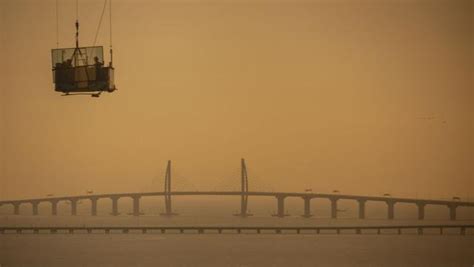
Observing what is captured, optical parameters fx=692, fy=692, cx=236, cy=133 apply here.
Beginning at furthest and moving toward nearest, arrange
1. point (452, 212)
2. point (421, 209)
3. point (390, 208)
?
point (390, 208) → point (421, 209) → point (452, 212)

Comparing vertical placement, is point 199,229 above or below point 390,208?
below

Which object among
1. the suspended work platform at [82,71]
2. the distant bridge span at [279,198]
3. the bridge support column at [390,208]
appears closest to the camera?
the suspended work platform at [82,71]

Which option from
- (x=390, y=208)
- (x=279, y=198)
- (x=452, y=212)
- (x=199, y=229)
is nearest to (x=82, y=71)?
(x=199, y=229)

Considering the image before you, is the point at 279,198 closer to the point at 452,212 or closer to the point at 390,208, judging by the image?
the point at 390,208

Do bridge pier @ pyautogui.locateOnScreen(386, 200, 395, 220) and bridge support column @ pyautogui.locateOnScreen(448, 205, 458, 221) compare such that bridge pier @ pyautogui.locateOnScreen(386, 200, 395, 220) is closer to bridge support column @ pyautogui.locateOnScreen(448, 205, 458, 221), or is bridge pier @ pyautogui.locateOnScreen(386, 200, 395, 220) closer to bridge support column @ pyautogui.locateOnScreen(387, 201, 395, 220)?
bridge support column @ pyautogui.locateOnScreen(387, 201, 395, 220)

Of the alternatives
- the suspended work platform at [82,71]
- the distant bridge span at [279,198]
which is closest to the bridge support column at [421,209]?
the distant bridge span at [279,198]

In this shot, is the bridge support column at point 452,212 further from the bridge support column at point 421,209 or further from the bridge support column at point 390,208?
the bridge support column at point 390,208

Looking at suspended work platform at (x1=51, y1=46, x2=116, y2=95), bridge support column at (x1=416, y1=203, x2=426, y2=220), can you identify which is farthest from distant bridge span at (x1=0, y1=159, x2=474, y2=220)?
suspended work platform at (x1=51, y1=46, x2=116, y2=95)

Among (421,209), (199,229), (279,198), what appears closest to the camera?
(199,229)

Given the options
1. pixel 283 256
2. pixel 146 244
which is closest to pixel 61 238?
pixel 146 244

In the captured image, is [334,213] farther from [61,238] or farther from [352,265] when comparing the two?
[352,265]

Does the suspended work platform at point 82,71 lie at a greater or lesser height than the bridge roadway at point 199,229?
greater

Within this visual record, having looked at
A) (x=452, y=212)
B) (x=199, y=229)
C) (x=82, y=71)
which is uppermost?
(x=82, y=71)

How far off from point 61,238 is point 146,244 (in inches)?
264
